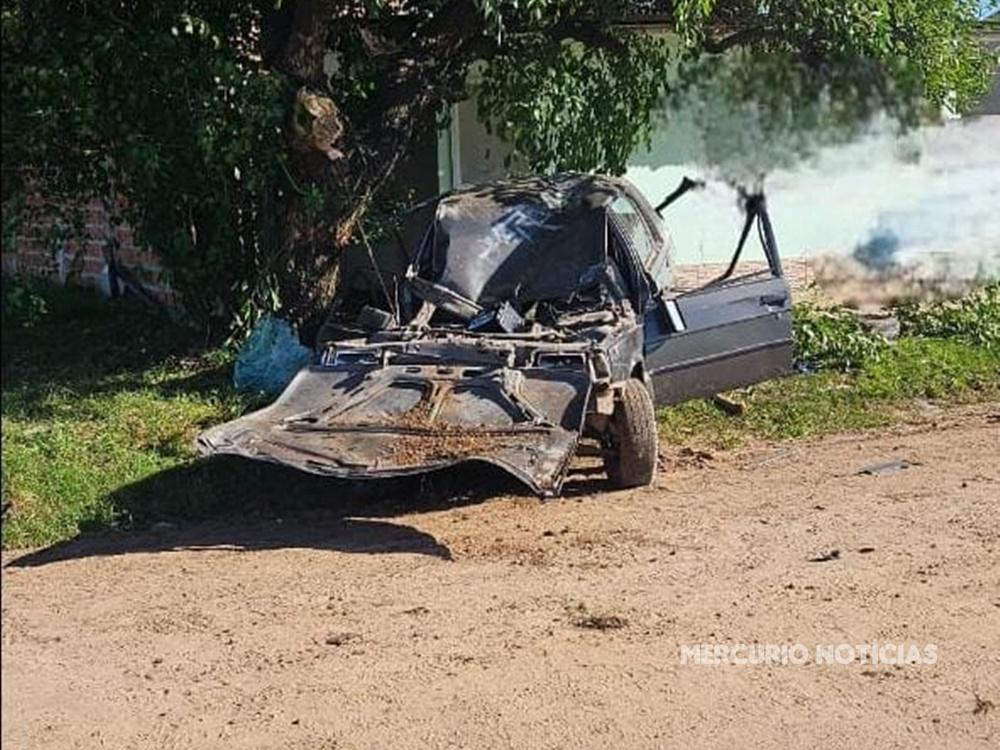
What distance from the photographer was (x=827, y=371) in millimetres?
10203

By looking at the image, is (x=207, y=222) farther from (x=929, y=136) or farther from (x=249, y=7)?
(x=929, y=136)

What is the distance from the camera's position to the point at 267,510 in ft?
24.4

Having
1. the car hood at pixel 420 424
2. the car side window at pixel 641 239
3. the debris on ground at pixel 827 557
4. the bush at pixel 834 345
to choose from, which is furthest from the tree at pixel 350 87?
the debris on ground at pixel 827 557

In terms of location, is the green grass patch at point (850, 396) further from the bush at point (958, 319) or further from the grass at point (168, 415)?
the bush at point (958, 319)

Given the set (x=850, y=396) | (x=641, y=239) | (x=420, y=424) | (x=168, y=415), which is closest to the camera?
(x=420, y=424)

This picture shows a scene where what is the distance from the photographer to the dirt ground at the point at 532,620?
4445 mm

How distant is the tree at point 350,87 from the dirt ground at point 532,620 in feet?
8.75

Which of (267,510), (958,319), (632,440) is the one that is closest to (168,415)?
(267,510)

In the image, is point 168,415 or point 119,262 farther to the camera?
point 119,262

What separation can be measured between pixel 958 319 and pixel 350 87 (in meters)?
5.29

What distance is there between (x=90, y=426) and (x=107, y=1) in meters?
2.47

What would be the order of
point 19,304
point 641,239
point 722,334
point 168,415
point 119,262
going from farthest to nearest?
point 119,262 → point 641,239 → point 722,334 → point 168,415 → point 19,304

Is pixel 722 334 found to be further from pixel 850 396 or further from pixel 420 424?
pixel 420 424

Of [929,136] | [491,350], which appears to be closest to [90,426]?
[491,350]
